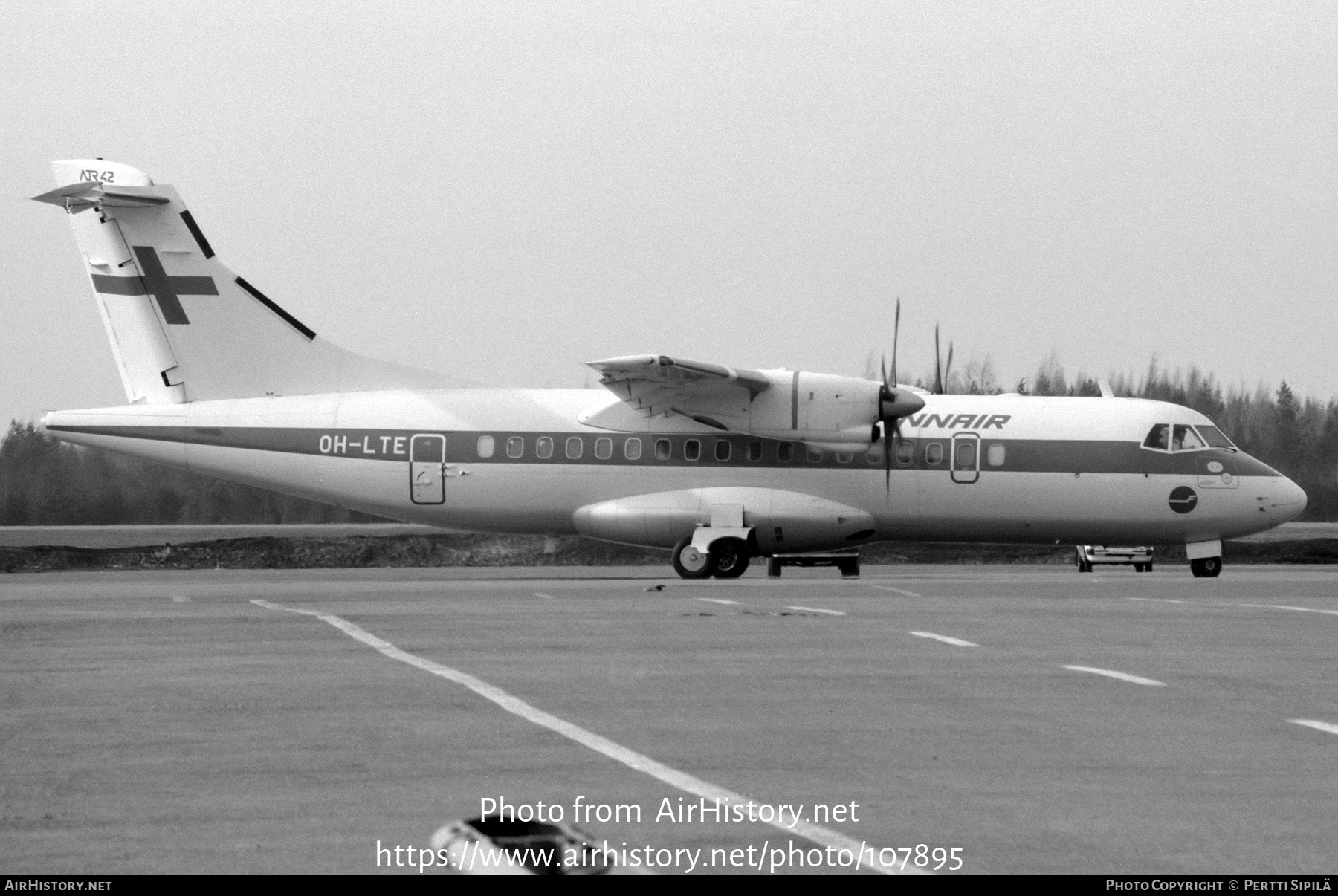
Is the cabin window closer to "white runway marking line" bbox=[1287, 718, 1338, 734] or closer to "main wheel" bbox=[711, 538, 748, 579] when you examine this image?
"main wheel" bbox=[711, 538, 748, 579]

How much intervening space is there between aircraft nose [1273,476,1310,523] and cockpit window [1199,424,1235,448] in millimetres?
1195

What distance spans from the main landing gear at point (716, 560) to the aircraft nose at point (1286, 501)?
10085 millimetres

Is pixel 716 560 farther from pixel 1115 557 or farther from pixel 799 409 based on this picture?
pixel 1115 557

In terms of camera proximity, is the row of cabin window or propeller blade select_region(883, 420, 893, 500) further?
the row of cabin window

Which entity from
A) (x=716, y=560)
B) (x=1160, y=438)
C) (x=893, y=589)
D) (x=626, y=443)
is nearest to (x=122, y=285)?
(x=626, y=443)

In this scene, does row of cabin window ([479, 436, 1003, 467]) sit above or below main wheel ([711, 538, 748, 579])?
above

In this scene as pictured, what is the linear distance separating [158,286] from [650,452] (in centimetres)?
1025

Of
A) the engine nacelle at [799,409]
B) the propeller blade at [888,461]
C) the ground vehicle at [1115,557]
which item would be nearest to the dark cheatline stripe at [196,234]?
the engine nacelle at [799,409]

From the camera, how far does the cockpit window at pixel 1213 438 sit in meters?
31.3

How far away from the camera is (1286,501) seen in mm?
31062

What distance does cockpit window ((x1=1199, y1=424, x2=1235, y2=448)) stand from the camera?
31281 mm

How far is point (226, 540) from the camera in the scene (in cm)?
4581

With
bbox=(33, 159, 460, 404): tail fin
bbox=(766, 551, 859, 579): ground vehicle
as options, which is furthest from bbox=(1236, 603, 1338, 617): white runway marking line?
bbox=(33, 159, 460, 404): tail fin

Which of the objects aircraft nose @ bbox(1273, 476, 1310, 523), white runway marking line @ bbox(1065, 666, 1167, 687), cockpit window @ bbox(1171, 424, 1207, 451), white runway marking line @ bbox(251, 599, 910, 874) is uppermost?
cockpit window @ bbox(1171, 424, 1207, 451)
